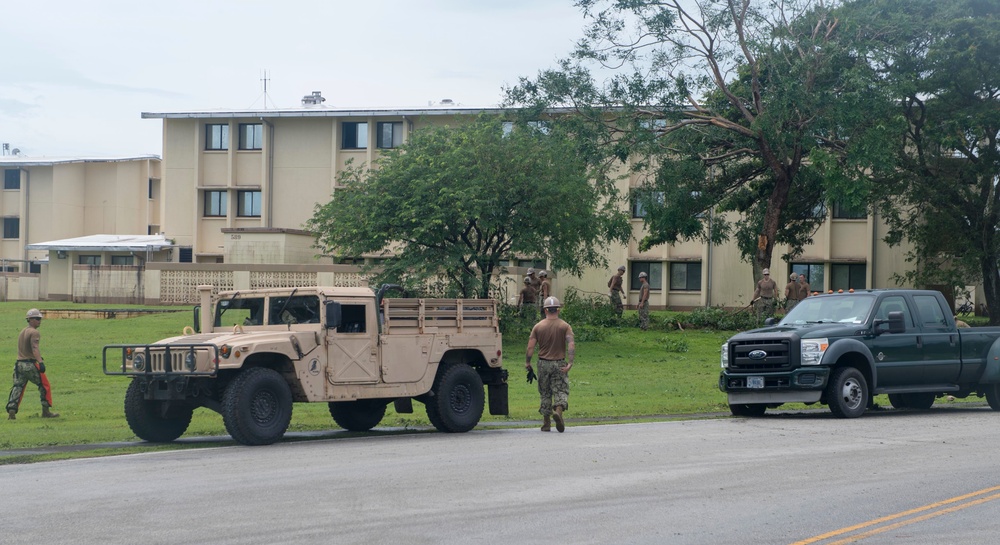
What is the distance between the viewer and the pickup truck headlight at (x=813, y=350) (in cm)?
1789

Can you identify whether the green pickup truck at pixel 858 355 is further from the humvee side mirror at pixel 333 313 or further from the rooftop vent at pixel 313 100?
the rooftop vent at pixel 313 100

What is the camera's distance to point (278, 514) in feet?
31.4

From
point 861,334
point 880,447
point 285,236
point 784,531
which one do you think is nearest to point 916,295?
point 861,334

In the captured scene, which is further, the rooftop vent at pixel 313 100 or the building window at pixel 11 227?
the building window at pixel 11 227

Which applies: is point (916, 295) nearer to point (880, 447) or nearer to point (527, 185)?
point (880, 447)

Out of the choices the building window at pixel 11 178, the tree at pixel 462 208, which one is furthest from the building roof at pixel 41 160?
the tree at pixel 462 208

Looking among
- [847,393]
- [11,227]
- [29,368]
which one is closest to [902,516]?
[847,393]

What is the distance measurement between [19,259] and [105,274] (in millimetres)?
18348

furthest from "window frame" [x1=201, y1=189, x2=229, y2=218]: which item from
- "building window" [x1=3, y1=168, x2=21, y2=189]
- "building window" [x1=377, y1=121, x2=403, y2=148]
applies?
"building window" [x1=3, y1=168, x2=21, y2=189]

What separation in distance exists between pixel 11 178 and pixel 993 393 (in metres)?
60.1

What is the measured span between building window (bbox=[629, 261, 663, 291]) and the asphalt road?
Answer: 1515 inches

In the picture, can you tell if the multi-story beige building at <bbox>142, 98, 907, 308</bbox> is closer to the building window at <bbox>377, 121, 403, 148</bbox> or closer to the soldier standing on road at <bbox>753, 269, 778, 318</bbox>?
the building window at <bbox>377, 121, 403, 148</bbox>

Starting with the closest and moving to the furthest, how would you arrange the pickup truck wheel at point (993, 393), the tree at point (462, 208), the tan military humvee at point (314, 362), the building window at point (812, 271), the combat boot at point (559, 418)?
1. the tan military humvee at point (314, 362)
2. the combat boot at point (559, 418)
3. the pickup truck wheel at point (993, 393)
4. the tree at point (462, 208)
5. the building window at point (812, 271)

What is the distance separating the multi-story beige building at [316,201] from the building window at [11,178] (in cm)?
1433
